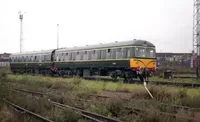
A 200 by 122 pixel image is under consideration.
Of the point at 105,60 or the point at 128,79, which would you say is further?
the point at 105,60

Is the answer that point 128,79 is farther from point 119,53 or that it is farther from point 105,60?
point 105,60

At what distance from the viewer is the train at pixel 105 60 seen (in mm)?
25109

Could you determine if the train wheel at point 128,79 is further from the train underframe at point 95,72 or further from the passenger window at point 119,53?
the passenger window at point 119,53

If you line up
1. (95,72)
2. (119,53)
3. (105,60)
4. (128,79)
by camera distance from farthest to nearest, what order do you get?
(95,72), (105,60), (119,53), (128,79)

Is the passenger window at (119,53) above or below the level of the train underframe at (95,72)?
above

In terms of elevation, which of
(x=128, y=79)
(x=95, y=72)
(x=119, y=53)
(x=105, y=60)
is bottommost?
(x=128, y=79)

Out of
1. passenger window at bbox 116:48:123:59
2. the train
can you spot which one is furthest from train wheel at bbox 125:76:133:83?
passenger window at bbox 116:48:123:59

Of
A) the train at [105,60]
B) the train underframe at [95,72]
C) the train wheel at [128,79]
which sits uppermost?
the train at [105,60]

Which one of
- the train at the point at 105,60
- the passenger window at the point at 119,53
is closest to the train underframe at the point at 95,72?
the train at the point at 105,60

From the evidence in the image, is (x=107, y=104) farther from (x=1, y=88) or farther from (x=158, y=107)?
(x=1, y=88)

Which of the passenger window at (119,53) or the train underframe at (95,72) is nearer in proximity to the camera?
the train underframe at (95,72)

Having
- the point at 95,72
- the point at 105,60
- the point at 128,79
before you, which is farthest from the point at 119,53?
the point at 95,72

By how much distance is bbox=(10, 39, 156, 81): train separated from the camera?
2511 cm

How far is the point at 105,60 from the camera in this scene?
27922 millimetres
